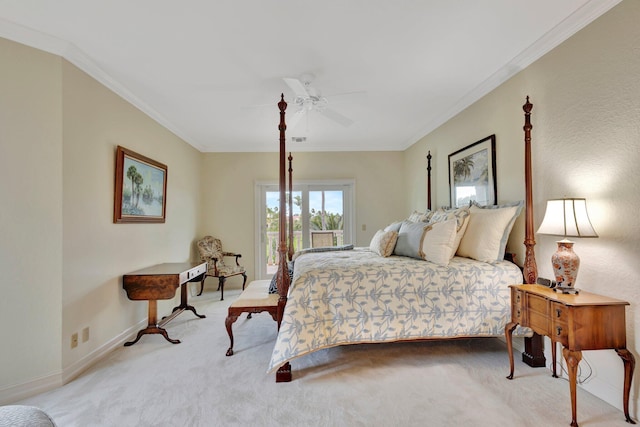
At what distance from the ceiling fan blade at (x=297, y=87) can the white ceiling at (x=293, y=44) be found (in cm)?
16

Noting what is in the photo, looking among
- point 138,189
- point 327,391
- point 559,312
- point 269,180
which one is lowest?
point 327,391

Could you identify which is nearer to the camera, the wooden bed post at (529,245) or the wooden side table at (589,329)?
the wooden side table at (589,329)

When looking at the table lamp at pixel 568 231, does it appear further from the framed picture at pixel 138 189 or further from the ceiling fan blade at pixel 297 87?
the framed picture at pixel 138 189

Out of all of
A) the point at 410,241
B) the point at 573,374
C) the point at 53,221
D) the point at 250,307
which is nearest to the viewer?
the point at 573,374

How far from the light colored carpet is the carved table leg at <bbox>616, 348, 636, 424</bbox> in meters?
0.08

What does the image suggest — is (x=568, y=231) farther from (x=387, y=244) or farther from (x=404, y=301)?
(x=387, y=244)

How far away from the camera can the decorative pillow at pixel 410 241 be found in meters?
2.82

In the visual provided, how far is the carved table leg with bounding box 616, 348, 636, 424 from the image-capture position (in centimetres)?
166

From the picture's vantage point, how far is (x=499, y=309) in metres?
2.37

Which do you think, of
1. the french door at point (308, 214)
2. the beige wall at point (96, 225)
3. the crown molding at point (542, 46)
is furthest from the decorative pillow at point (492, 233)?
the beige wall at point (96, 225)

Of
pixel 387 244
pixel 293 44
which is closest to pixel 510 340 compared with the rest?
pixel 387 244

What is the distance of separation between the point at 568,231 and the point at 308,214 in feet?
13.1

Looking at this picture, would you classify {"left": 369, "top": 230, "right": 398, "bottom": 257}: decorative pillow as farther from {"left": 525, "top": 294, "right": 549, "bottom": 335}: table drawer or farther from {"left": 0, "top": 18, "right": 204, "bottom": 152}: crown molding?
{"left": 0, "top": 18, "right": 204, "bottom": 152}: crown molding

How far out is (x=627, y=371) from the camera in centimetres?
168
